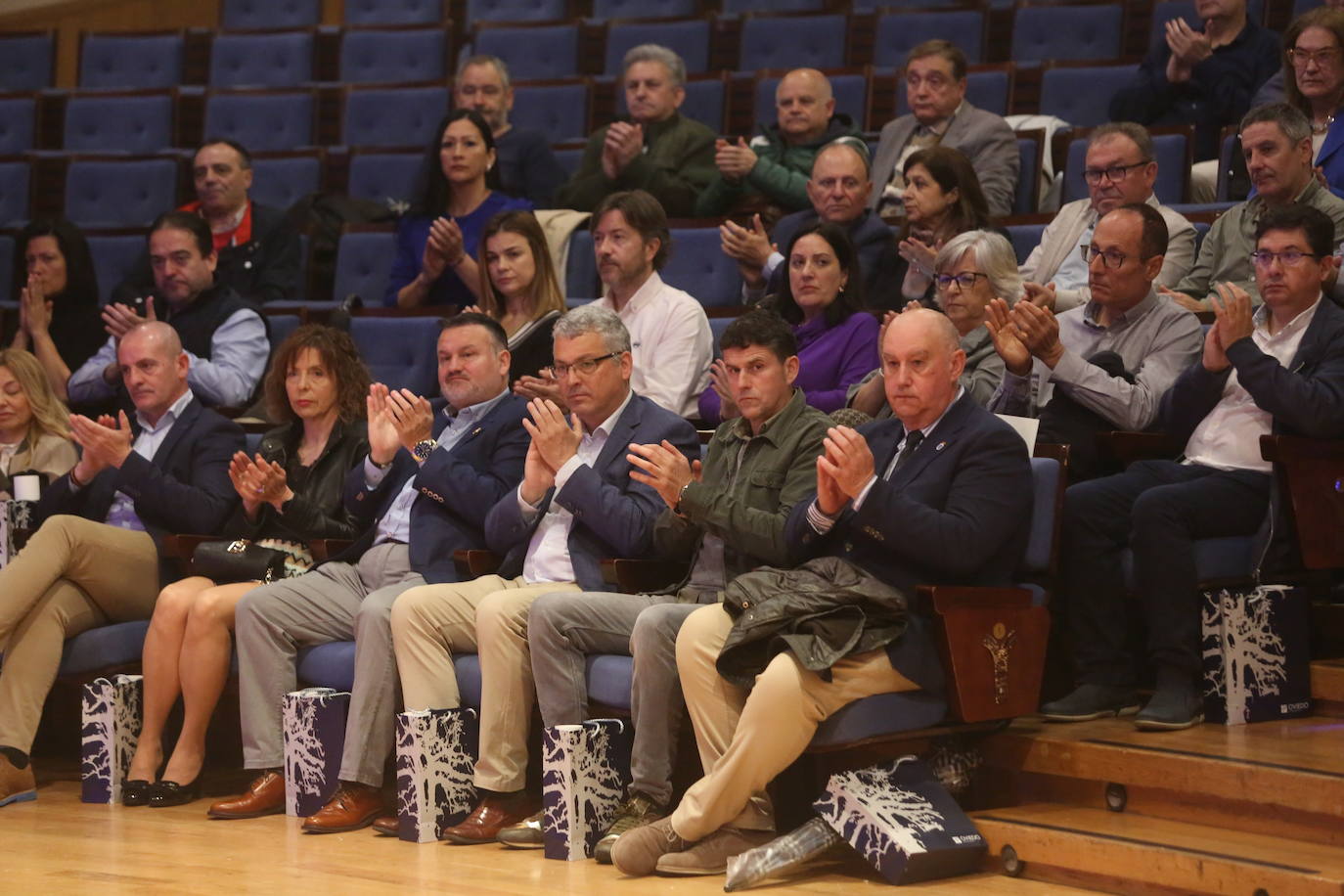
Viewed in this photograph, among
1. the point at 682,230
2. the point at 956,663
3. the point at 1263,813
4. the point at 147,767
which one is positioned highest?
the point at 682,230

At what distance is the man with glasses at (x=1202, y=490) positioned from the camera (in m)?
2.80

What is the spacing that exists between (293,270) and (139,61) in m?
2.23

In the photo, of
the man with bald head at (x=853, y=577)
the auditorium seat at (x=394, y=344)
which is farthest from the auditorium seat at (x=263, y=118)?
the man with bald head at (x=853, y=577)

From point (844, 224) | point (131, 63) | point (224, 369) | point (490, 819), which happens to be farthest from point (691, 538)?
point (131, 63)

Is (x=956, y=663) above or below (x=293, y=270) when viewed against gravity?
below

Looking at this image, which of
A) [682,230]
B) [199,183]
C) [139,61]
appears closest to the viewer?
[682,230]

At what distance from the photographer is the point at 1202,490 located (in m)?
2.85

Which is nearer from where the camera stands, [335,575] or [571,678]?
[571,678]

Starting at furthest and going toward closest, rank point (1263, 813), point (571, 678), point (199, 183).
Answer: point (199, 183), point (571, 678), point (1263, 813)

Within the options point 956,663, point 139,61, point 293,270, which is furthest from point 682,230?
point 139,61

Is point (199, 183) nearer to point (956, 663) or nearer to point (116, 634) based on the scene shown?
point (116, 634)

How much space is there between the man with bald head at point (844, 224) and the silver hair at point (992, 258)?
504mm

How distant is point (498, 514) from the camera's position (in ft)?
10.5

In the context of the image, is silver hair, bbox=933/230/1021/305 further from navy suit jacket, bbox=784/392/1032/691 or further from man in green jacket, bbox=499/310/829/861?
navy suit jacket, bbox=784/392/1032/691
